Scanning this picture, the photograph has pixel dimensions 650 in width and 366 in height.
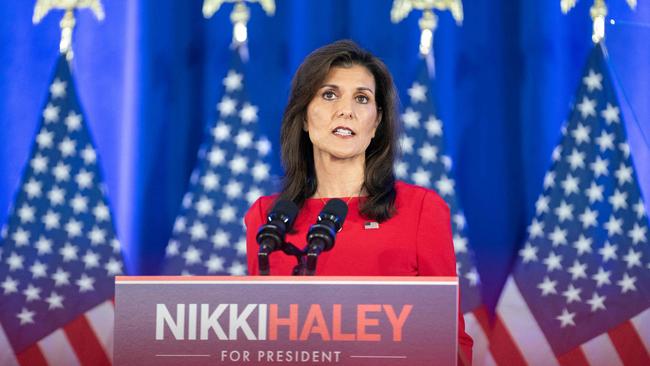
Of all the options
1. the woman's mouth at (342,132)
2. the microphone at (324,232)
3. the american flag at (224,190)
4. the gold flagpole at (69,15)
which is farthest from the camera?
the gold flagpole at (69,15)

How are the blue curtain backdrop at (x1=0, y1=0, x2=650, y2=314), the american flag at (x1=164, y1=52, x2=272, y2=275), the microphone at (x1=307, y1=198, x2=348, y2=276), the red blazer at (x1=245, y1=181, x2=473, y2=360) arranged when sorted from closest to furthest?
1. the microphone at (x1=307, y1=198, x2=348, y2=276)
2. the red blazer at (x1=245, y1=181, x2=473, y2=360)
3. the blue curtain backdrop at (x1=0, y1=0, x2=650, y2=314)
4. the american flag at (x1=164, y1=52, x2=272, y2=275)

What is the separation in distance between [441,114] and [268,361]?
2124mm

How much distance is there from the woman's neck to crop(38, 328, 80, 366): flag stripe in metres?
1.52

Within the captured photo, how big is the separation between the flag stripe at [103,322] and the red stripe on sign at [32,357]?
0.81 feet

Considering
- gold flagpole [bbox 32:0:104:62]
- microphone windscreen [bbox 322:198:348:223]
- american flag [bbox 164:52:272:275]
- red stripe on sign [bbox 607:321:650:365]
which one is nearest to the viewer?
microphone windscreen [bbox 322:198:348:223]

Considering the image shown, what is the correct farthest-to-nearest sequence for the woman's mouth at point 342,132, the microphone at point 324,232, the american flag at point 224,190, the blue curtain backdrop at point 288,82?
the american flag at point 224,190 → the blue curtain backdrop at point 288,82 → the woman's mouth at point 342,132 → the microphone at point 324,232

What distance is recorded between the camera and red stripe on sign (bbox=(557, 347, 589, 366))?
3.33m

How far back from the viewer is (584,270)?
3363 mm

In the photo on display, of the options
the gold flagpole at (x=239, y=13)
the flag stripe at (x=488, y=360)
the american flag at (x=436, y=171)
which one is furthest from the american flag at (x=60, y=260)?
the flag stripe at (x=488, y=360)

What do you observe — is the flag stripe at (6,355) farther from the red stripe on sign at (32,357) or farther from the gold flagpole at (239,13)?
the gold flagpole at (239,13)

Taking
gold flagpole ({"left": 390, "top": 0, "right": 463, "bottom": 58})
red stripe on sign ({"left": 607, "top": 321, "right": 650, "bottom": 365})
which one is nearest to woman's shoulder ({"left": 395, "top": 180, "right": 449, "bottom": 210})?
gold flagpole ({"left": 390, "top": 0, "right": 463, "bottom": 58})

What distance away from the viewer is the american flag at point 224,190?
3.54 m

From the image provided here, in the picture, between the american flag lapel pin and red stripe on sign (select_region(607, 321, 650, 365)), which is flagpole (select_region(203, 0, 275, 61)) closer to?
the american flag lapel pin

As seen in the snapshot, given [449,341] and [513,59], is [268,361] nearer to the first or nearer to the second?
[449,341]
